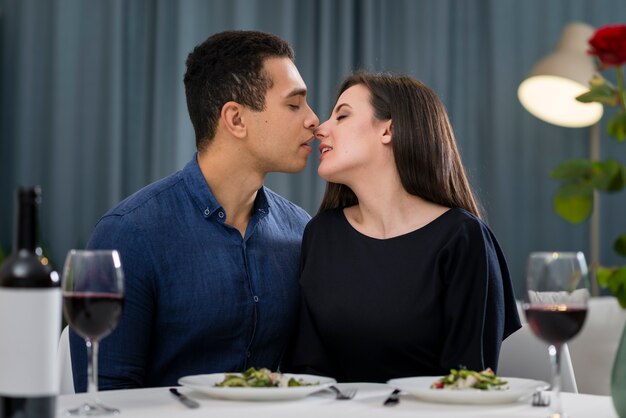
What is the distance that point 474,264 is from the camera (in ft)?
6.61

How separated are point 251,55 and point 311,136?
0.83 feet

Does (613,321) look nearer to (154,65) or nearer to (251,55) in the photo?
(251,55)

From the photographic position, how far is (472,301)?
1.99m

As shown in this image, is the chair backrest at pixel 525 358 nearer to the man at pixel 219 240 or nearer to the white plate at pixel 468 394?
the man at pixel 219 240

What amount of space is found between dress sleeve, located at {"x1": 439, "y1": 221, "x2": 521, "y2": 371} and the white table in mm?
585

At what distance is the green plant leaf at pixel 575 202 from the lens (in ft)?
3.18

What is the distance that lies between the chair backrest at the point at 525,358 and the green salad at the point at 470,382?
0.60 metres

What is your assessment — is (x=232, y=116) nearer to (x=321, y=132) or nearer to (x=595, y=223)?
(x=321, y=132)

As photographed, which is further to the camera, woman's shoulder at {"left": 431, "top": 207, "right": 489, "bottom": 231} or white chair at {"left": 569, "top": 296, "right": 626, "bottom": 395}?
white chair at {"left": 569, "top": 296, "right": 626, "bottom": 395}

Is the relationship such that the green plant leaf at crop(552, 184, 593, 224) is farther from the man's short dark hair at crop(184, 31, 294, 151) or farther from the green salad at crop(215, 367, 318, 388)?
the man's short dark hair at crop(184, 31, 294, 151)

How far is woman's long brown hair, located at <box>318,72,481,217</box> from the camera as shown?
2172mm

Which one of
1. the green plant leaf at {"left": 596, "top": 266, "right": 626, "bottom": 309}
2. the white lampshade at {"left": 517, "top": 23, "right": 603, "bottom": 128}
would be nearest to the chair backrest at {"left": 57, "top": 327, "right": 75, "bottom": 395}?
the green plant leaf at {"left": 596, "top": 266, "right": 626, "bottom": 309}

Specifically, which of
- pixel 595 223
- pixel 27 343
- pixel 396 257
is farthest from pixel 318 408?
pixel 595 223

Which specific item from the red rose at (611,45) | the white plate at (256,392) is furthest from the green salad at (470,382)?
the red rose at (611,45)
